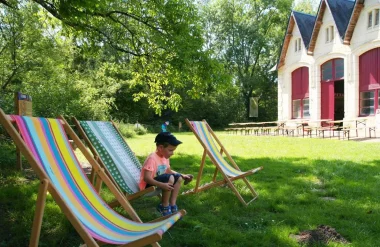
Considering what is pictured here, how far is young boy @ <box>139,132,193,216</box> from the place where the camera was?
3676mm

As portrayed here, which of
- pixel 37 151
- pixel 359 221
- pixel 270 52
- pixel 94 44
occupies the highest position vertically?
pixel 270 52

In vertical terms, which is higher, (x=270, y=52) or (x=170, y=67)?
(x=270, y=52)

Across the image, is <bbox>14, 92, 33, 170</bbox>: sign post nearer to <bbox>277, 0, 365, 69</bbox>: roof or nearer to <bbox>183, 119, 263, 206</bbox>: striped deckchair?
<bbox>183, 119, 263, 206</bbox>: striped deckchair

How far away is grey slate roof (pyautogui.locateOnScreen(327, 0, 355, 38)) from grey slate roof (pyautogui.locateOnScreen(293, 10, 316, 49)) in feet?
9.01

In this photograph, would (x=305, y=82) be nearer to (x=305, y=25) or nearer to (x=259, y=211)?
(x=305, y=25)

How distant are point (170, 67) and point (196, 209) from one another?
540cm

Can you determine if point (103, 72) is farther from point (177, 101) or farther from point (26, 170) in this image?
point (26, 170)

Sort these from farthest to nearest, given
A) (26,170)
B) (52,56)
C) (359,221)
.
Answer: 1. (52,56)
2. (26,170)
3. (359,221)

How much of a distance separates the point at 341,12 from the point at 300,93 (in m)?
5.70

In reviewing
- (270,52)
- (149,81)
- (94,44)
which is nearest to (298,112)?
(270,52)

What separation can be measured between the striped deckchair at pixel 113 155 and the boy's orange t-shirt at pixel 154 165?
0.61ft

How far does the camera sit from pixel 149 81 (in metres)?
10.7

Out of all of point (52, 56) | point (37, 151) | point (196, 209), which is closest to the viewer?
point (37, 151)

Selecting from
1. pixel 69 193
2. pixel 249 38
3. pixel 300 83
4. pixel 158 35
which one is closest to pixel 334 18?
pixel 300 83
